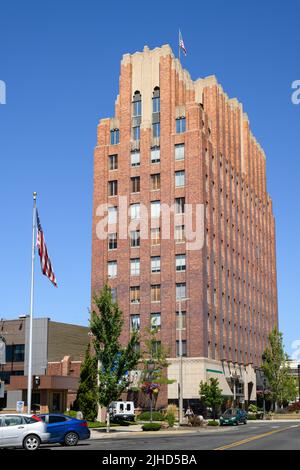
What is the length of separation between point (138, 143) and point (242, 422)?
37.8 metres

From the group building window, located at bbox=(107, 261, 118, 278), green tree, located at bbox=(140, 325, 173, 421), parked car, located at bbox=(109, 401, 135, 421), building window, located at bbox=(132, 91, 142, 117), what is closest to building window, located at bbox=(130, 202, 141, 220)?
building window, located at bbox=(107, 261, 118, 278)

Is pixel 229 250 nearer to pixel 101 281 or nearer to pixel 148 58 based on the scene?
pixel 101 281

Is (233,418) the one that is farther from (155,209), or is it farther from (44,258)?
(44,258)

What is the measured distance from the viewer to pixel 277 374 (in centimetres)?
10062

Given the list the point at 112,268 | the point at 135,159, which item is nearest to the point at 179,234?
the point at 112,268

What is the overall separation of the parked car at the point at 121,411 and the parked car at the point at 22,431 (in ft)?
124

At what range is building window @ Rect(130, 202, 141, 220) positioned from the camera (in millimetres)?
85312

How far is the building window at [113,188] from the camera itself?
88188 millimetres

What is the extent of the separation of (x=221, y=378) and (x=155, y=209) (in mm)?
22208

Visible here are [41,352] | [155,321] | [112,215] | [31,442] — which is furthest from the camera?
[41,352]

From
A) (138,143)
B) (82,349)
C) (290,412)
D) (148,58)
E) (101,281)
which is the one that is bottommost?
(290,412)

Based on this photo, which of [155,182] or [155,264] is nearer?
[155,264]

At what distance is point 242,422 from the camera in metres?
68.0
